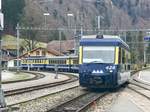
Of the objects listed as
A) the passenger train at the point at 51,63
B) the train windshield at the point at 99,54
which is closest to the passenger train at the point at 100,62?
the train windshield at the point at 99,54

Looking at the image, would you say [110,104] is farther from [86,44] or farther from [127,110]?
[86,44]

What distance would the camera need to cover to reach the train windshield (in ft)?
95.0

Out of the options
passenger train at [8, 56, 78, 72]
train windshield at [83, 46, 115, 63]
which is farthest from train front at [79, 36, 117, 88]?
passenger train at [8, 56, 78, 72]

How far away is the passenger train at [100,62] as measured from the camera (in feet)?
94.4

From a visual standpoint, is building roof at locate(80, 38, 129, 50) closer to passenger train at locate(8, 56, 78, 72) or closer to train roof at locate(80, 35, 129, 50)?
train roof at locate(80, 35, 129, 50)

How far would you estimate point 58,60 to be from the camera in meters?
91.4

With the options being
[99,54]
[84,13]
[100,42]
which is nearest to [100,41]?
[100,42]

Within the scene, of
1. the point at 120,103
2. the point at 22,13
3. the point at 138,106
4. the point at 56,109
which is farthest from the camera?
the point at 22,13

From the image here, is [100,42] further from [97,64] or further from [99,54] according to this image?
[97,64]

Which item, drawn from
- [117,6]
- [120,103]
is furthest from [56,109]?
[117,6]

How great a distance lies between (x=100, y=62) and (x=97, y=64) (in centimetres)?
20

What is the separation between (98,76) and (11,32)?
127 meters

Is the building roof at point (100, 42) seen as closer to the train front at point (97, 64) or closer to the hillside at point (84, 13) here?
the train front at point (97, 64)

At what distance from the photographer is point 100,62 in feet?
94.7
